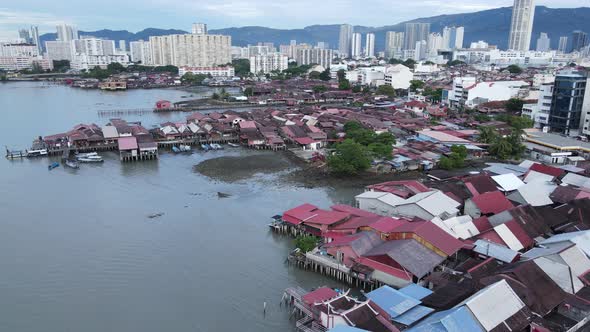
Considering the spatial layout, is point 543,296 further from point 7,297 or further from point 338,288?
point 7,297

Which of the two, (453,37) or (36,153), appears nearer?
(36,153)

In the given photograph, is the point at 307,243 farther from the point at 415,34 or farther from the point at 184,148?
the point at 415,34

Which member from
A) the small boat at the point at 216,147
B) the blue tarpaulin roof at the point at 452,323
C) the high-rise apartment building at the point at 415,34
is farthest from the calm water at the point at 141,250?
the high-rise apartment building at the point at 415,34

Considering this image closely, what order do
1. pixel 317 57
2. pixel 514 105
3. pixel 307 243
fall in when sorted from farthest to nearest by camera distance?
pixel 317 57 < pixel 514 105 < pixel 307 243

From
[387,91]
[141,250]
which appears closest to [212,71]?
[387,91]

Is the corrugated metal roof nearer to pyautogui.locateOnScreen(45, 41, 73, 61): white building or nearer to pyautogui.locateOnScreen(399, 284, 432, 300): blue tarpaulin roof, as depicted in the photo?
pyautogui.locateOnScreen(399, 284, 432, 300): blue tarpaulin roof

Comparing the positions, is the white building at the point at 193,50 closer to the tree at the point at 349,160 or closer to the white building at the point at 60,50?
the white building at the point at 60,50
